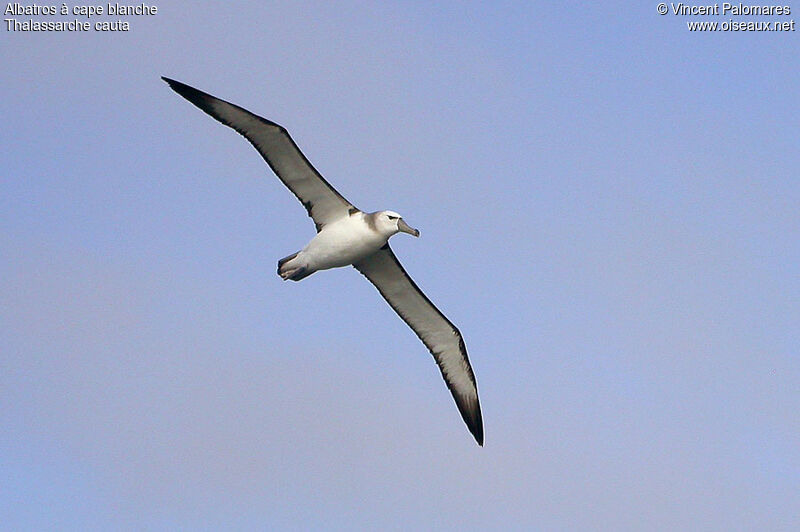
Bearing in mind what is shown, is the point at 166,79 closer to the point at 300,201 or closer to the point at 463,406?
the point at 300,201

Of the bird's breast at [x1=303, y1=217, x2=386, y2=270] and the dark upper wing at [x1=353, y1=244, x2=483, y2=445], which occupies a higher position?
the bird's breast at [x1=303, y1=217, x2=386, y2=270]

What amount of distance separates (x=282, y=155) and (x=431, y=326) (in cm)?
535

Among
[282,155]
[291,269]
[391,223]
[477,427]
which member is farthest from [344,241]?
[477,427]

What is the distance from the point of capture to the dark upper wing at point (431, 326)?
24375 millimetres

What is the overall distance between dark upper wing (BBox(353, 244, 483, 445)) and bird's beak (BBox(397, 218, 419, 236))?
1037 mm

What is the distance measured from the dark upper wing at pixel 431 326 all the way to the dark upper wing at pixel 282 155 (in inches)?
56.0

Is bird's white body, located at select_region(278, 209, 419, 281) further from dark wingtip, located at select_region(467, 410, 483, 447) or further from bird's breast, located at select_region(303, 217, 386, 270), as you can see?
dark wingtip, located at select_region(467, 410, 483, 447)

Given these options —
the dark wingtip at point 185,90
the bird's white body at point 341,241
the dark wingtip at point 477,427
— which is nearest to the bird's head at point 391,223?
the bird's white body at point 341,241

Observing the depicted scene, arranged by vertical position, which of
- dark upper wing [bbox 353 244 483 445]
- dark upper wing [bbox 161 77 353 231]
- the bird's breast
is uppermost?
dark upper wing [bbox 161 77 353 231]

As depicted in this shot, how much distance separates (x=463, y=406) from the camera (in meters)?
26.0

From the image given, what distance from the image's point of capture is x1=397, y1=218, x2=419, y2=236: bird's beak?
74.3 ft

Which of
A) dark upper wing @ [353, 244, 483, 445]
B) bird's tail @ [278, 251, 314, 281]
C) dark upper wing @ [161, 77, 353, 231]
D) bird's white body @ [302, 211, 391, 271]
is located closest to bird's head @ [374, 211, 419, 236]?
bird's white body @ [302, 211, 391, 271]

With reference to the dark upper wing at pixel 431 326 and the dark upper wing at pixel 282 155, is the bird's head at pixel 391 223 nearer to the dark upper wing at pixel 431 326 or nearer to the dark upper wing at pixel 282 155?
the dark upper wing at pixel 282 155

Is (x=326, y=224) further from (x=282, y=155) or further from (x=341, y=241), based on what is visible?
(x=282, y=155)
